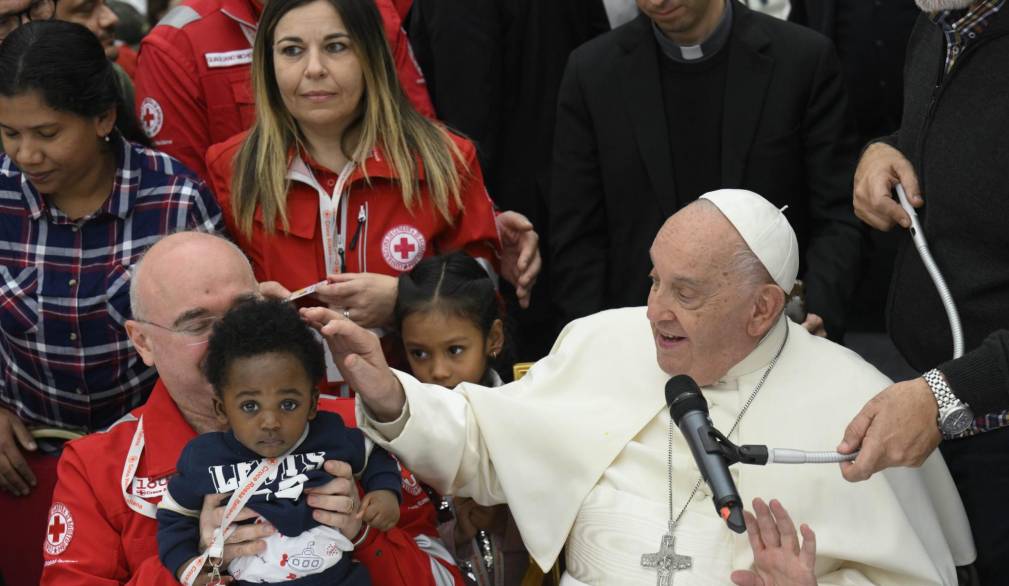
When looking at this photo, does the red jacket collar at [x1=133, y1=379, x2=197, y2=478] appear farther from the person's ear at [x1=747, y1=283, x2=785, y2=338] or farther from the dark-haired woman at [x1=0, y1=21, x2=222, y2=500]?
the person's ear at [x1=747, y1=283, x2=785, y2=338]

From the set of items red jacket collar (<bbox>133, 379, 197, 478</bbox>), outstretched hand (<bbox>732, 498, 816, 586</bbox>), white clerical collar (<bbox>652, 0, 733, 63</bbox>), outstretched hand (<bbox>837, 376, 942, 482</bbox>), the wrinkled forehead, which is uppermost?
white clerical collar (<bbox>652, 0, 733, 63</bbox>)

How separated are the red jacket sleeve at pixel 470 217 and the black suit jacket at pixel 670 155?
454mm

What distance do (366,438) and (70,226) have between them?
1378 millimetres

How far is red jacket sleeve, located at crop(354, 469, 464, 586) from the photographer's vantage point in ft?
12.7

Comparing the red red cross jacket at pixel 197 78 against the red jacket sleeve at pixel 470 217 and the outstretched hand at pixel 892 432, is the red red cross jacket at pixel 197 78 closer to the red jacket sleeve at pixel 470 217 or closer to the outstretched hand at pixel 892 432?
the red jacket sleeve at pixel 470 217

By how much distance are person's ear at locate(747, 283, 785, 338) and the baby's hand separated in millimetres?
1079

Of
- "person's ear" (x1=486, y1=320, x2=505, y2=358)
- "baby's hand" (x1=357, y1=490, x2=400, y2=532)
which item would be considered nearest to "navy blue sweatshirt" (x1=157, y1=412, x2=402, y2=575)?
"baby's hand" (x1=357, y1=490, x2=400, y2=532)

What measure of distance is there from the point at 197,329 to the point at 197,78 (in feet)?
5.23

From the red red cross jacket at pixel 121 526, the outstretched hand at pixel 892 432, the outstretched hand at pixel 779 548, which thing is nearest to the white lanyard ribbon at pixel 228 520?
the red red cross jacket at pixel 121 526

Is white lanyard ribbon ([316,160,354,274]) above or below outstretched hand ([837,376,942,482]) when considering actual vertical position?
above

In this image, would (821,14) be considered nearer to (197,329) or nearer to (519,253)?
(519,253)

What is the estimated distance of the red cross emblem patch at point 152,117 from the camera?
17.2 ft

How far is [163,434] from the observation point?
399 cm

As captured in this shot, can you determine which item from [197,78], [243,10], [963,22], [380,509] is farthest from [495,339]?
[963,22]
